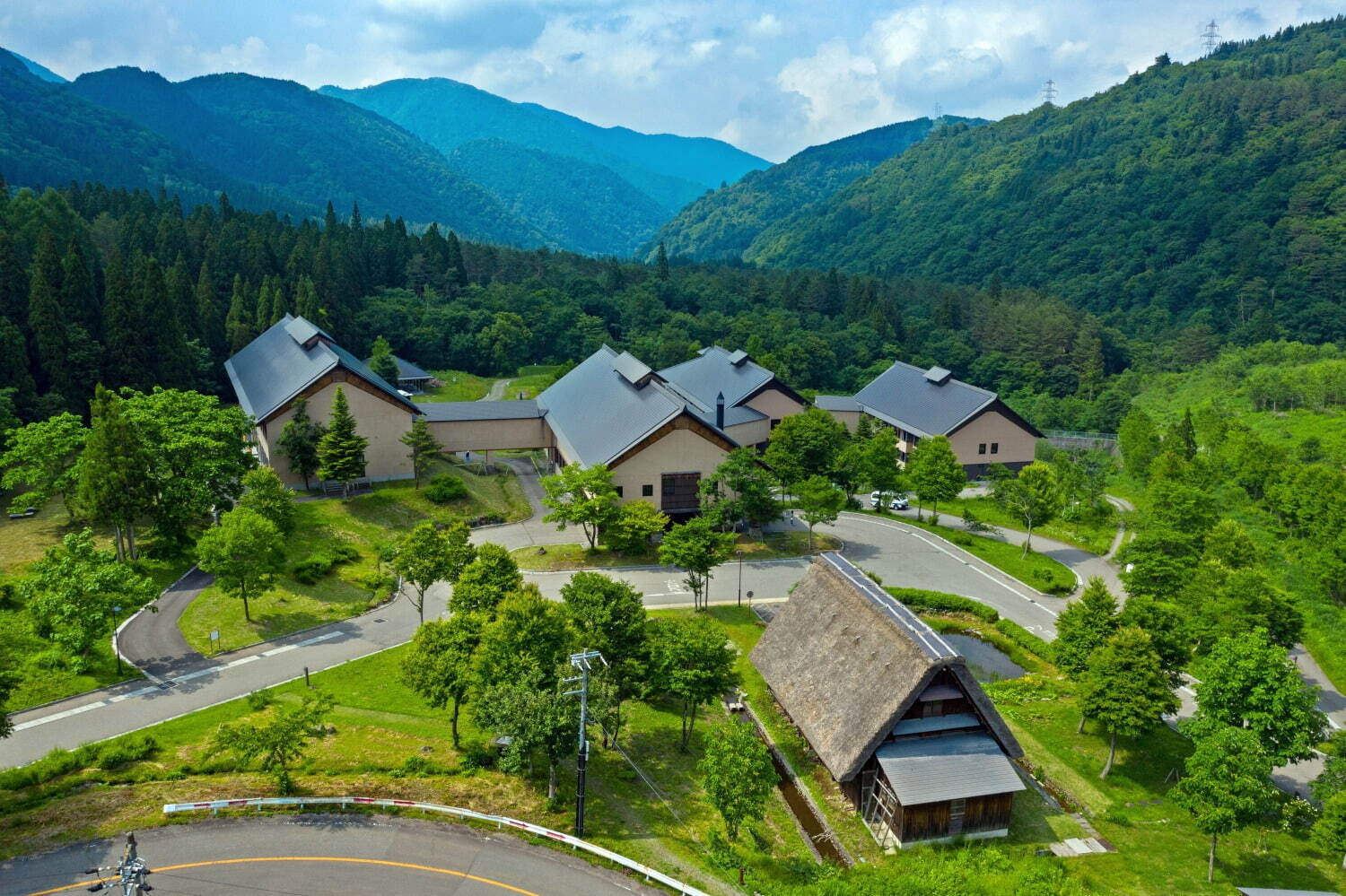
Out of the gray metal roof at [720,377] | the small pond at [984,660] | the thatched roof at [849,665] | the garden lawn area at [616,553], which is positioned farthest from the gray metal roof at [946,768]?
the gray metal roof at [720,377]

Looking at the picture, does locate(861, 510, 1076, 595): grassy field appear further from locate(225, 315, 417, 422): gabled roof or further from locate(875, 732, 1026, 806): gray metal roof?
locate(225, 315, 417, 422): gabled roof

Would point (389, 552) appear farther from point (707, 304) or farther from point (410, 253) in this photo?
point (707, 304)

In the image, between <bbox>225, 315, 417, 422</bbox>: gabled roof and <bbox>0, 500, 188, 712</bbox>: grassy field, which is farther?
<bbox>225, 315, 417, 422</bbox>: gabled roof

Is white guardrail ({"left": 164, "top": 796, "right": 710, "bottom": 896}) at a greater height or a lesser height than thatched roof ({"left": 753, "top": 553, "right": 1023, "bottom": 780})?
lesser

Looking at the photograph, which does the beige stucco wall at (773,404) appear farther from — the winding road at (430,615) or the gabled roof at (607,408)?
the winding road at (430,615)

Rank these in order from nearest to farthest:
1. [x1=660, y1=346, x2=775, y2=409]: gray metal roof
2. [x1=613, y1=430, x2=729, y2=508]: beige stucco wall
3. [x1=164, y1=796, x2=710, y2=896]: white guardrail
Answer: [x1=164, y1=796, x2=710, y2=896]: white guardrail
[x1=613, y1=430, x2=729, y2=508]: beige stucco wall
[x1=660, y1=346, x2=775, y2=409]: gray metal roof

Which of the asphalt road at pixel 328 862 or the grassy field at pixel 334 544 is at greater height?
the grassy field at pixel 334 544

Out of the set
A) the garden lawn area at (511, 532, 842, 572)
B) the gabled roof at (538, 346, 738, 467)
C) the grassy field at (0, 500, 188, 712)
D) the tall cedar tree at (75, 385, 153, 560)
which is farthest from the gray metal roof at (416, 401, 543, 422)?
the grassy field at (0, 500, 188, 712)
